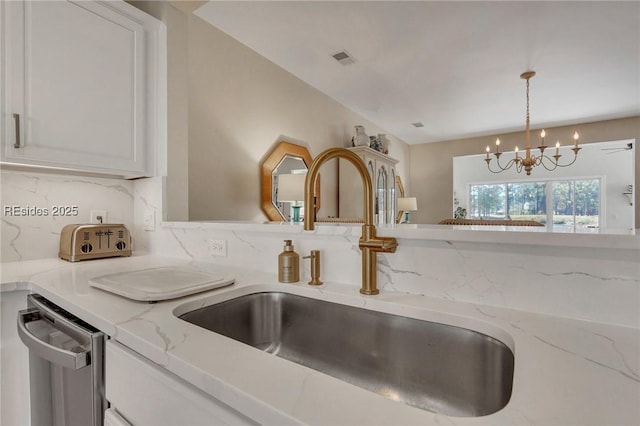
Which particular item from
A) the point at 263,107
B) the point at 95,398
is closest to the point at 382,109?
the point at 263,107

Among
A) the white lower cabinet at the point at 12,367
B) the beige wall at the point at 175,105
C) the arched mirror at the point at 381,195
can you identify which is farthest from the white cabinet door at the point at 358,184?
the white lower cabinet at the point at 12,367

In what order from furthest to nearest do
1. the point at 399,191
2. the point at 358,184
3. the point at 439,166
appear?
the point at 439,166
the point at 399,191
the point at 358,184

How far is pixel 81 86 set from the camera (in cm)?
139

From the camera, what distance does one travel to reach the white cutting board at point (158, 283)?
2.91 feet

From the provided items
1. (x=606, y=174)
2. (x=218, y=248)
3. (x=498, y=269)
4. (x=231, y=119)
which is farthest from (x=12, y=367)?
(x=606, y=174)

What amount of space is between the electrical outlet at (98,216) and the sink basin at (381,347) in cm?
119

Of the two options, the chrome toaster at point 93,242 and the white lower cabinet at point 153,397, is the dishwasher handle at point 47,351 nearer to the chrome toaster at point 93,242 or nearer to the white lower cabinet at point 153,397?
the white lower cabinet at point 153,397

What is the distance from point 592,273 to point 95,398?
3.90ft

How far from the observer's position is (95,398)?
2.43ft

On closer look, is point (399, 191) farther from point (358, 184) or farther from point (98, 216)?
point (98, 216)

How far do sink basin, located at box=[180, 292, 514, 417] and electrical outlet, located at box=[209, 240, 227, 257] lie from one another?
398 millimetres

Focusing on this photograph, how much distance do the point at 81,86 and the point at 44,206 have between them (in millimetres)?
622

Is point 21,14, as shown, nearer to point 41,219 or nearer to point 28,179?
point 28,179

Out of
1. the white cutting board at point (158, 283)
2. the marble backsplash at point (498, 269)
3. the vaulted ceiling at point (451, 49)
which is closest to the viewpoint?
the marble backsplash at point (498, 269)
